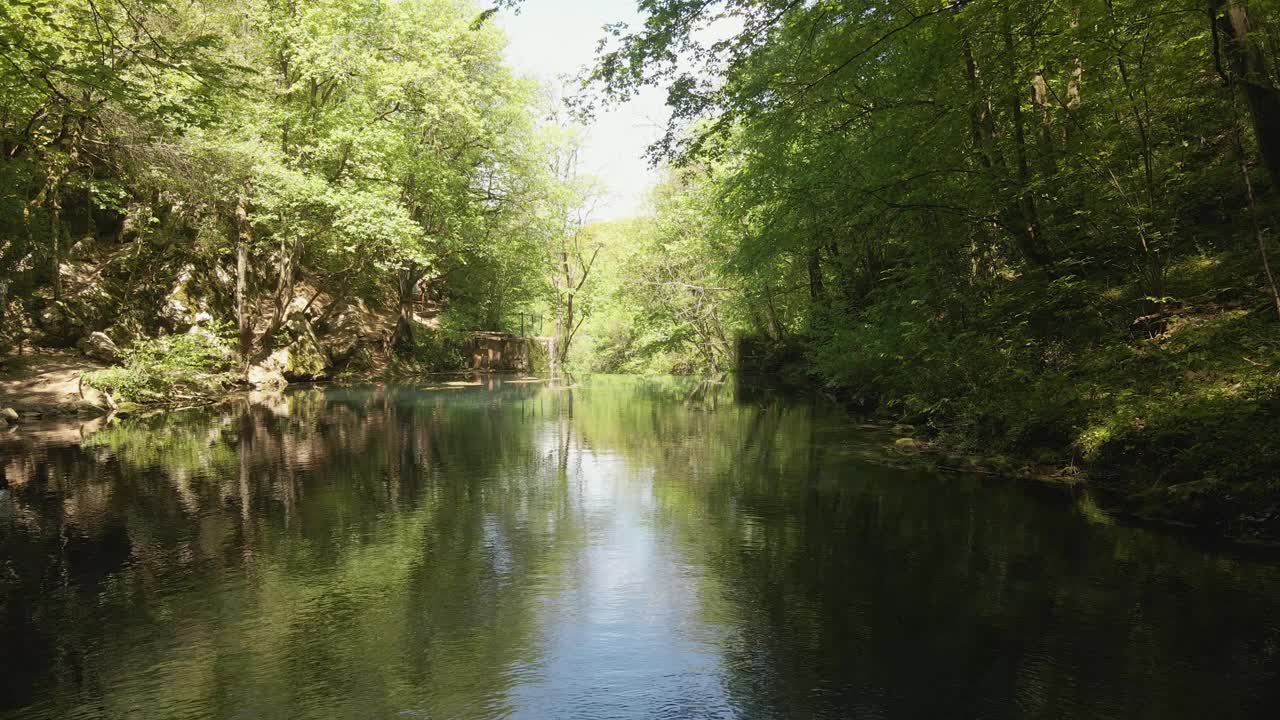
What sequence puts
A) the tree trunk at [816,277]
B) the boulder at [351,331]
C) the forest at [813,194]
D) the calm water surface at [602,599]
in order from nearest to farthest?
1. the calm water surface at [602,599]
2. the forest at [813,194]
3. the tree trunk at [816,277]
4. the boulder at [351,331]

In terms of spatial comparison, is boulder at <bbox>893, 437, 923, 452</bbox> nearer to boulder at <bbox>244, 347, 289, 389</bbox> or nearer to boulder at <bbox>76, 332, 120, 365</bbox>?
A: boulder at <bbox>76, 332, 120, 365</bbox>

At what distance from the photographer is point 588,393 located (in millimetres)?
29000

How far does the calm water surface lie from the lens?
4.05 metres

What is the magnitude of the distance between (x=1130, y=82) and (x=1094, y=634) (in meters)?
8.15

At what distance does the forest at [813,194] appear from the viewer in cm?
862

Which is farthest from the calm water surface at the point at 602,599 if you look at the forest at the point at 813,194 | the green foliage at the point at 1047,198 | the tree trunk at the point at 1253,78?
the tree trunk at the point at 1253,78

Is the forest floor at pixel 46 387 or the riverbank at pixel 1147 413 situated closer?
the riverbank at pixel 1147 413

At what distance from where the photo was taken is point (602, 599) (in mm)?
5535

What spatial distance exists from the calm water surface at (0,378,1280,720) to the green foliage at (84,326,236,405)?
8.32 meters

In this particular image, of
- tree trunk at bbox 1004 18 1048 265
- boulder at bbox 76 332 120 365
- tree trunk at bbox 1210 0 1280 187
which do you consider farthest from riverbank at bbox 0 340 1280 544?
boulder at bbox 76 332 120 365

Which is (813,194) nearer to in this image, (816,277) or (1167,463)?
(1167,463)

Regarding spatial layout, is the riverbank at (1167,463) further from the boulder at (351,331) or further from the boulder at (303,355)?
the boulder at (351,331)

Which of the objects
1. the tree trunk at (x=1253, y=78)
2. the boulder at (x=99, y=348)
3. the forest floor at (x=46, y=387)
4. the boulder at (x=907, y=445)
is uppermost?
the tree trunk at (x=1253, y=78)

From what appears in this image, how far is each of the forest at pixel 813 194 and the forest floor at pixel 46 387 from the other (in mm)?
1060
